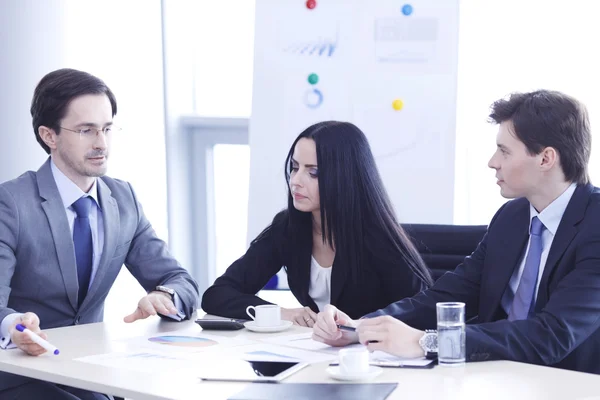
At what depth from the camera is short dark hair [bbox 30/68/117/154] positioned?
291 centimetres

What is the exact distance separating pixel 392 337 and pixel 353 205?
923mm

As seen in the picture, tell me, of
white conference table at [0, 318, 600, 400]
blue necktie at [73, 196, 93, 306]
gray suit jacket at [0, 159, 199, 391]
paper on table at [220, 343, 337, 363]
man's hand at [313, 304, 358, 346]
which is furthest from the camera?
blue necktie at [73, 196, 93, 306]

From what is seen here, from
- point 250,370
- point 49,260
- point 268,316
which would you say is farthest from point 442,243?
point 49,260

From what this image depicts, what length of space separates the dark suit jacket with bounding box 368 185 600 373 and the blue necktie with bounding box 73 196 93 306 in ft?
3.34

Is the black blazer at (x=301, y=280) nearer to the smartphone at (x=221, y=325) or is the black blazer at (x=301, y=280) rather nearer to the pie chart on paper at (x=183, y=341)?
the smartphone at (x=221, y=325)

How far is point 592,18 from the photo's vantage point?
356 cm

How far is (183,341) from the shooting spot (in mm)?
2266

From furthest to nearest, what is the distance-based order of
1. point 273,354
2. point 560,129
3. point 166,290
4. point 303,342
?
point 166,290, point 560,129, point 303,342, point 273,354

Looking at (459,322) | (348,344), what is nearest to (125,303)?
(348,344)

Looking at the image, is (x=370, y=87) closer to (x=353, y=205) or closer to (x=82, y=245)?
(x=353, y=205)

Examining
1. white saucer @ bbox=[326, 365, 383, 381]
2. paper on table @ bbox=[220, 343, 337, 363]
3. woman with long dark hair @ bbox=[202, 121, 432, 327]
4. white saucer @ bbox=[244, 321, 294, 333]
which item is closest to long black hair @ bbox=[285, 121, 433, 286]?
woman with long dark hair @ bbox=[202, 121, 432, 327]

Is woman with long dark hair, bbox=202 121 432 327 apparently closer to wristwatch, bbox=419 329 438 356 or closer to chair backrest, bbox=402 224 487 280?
chair backrest, bbox=402 224 487 280

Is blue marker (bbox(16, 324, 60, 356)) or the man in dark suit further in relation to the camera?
blue marker (bbox(16, 324, 60, 356))

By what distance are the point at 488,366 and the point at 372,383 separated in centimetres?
29
